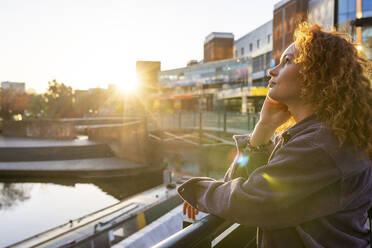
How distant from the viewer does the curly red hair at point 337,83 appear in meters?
1.19

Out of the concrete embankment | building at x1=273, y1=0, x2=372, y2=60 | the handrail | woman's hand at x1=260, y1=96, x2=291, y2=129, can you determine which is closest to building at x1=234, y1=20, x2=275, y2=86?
building at x1=273, y1=0, x2=372, y2=60

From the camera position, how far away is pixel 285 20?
3956 centimetres

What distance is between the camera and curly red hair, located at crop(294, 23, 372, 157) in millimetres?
1192

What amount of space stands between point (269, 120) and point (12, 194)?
2618 centimetres

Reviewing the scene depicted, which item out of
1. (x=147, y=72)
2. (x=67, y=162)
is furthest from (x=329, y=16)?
(x=147, y=72)

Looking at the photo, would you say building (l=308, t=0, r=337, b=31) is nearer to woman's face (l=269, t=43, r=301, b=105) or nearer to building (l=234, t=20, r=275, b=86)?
building (l=234, t=20, r=275, b=86)

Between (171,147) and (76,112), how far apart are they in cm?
5175

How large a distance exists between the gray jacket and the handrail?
8 centimetres

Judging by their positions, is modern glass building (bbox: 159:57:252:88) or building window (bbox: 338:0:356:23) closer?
building window (bbox: 338:0:356:23)

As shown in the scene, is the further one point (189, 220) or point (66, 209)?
point (66, 209)

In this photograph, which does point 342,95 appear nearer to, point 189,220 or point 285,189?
point 285,189

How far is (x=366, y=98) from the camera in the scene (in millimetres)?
1258

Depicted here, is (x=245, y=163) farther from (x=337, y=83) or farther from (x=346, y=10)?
(x=346, y=10)

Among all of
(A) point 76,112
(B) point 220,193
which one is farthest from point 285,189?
(A) point 76,112
